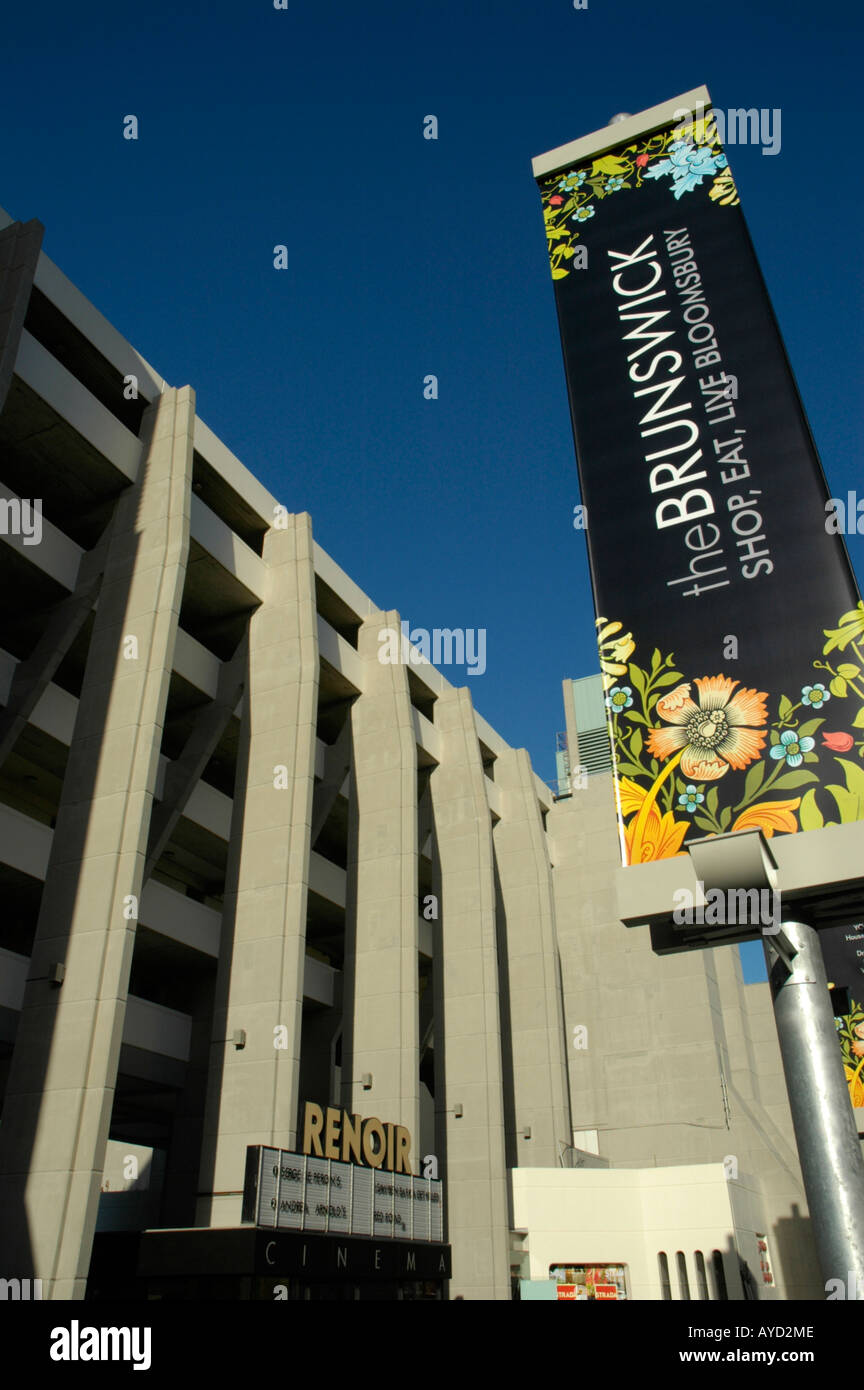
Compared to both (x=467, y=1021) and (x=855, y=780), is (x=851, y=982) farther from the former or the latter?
(x=855, y=780)

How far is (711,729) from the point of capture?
10312 millimetres

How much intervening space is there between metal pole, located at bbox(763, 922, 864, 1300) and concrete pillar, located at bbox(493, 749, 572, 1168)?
27.2 meters

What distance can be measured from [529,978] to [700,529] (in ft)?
93.1

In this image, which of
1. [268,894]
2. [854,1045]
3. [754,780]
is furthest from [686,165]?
[854,1045]

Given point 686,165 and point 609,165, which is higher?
point 609,165

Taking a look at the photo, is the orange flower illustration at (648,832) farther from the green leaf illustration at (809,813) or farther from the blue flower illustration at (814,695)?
the blue flower illustration at (814,695)

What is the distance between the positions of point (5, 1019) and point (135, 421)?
15348 millimetres

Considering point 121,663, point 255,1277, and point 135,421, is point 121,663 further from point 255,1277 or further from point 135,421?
point 255,1277

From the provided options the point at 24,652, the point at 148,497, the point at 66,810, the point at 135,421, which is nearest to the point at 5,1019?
the point at 66,810

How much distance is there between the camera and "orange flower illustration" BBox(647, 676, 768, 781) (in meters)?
10.1

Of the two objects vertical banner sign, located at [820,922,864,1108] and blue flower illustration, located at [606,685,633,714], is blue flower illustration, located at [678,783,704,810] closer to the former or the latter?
blue flower illustration, located at [606,685,633,714]

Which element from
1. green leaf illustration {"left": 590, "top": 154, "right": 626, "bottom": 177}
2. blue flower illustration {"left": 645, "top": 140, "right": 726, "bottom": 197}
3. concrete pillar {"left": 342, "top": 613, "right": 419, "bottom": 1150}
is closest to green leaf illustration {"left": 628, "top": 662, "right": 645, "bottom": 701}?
blue flower illustration {"left": 645, "top": 140, "right": 726, "bottom": 197}

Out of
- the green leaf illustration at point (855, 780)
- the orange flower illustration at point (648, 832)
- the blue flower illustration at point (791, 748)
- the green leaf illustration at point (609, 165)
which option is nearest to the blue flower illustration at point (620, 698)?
the orange flower illustration at point (648, 832)
